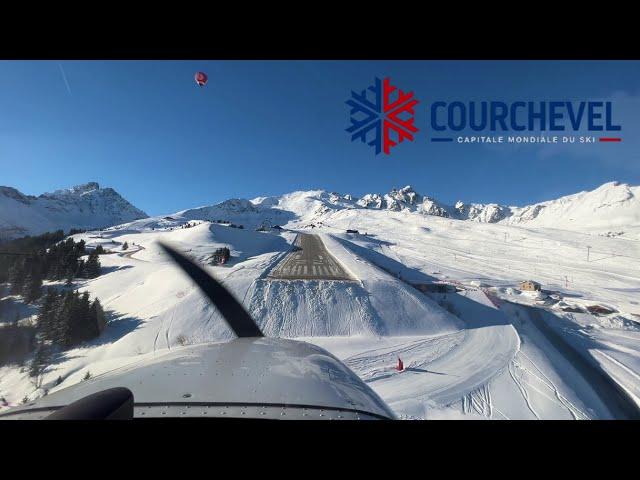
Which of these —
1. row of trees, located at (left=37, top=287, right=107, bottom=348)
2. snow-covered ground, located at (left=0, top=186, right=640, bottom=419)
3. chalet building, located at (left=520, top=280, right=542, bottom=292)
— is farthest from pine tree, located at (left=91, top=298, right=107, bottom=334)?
chalet building, located at (left=520, top=280, right=542, bottom=292)

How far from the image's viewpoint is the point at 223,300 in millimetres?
4148

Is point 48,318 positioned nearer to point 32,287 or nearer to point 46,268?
point 32,287

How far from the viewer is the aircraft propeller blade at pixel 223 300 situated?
4.10 metres

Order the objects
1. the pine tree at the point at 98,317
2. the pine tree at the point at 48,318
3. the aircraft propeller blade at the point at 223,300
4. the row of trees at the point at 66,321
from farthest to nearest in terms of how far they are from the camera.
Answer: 1. the pine tree at the point at 98,317
2. the row of trees at the point at 66,321
3. the pine tree at the point at 48,318
4. the aircraft propeller blade at the point at 223,300

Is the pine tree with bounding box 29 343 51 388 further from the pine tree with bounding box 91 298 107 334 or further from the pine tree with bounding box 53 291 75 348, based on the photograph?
the pine tree with bounding box 91 298 107 334

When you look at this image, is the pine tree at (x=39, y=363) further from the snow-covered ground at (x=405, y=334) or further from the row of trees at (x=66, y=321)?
the row of trees at (x=66, y=321)

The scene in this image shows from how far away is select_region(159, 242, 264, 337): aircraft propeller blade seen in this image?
13.4 ft

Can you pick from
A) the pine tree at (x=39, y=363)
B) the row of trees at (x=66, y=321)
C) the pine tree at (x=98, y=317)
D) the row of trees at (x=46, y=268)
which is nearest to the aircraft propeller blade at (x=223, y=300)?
the pine tree at (x=39, y=363)

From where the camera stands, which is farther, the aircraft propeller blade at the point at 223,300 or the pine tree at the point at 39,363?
the pine tree at the point at 39,363

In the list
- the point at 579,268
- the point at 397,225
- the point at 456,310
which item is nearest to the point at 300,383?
the point at 456,310

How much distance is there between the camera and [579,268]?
1265 inches

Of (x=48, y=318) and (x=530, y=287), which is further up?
(x=48, y=318)

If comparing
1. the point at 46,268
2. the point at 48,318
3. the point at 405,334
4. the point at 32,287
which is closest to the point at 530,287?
the point at 405,334
